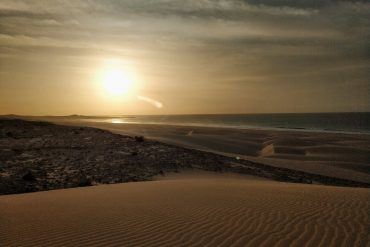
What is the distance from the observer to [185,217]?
8.77 meters

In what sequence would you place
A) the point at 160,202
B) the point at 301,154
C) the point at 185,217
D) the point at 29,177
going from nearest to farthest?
the point at 185,217 → the point at 160,202 → the point at 29,177 → the point at 301,154

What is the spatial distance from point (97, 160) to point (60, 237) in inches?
498

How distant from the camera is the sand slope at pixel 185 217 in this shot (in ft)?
23.0

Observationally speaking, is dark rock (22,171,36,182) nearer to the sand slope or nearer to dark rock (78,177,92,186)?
dark rock (78,177,92,186)

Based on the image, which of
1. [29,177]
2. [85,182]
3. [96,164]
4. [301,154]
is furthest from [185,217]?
[301,154]

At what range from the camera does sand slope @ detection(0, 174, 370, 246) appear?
7.01 metres

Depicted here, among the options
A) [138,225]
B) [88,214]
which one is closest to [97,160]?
[88,214]

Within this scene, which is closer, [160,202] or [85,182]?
[160,202]

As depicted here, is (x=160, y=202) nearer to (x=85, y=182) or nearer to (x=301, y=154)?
(x=85, y=182)

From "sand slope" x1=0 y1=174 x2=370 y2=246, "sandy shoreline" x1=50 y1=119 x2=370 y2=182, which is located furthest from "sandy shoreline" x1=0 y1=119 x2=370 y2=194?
"sand slope" x1=0 y1=174 x2=370 y2=246

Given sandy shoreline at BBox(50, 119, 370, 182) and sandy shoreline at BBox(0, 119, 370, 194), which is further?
sandy shoreline at BBox(50, 119, 370, 182)

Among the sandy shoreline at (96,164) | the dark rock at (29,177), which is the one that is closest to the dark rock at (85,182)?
the sandy shoreline at (96,164)

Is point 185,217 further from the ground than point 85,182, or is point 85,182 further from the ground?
point 185,217

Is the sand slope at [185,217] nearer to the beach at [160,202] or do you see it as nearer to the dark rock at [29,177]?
→ the beach at [160,202]
